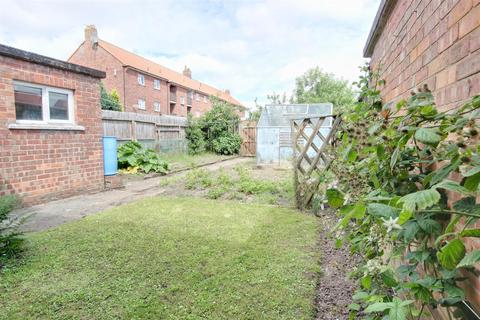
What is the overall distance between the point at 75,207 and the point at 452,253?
5.86m

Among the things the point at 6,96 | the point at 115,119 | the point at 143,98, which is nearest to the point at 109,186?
the point at 6,96

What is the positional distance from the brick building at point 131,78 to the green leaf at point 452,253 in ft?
61.1

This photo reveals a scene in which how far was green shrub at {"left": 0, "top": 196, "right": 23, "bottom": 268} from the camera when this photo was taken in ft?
9.44

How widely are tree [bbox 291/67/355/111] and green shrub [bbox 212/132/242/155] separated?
2208cm

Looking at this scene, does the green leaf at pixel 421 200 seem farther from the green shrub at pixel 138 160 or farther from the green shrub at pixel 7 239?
the green shrub at pixel 138 160

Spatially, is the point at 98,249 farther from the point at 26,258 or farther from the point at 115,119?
the point at 115,119

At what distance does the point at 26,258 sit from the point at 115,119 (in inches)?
301

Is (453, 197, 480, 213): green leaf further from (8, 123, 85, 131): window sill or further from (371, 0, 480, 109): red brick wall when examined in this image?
(8, 123, 85, 131): window sill

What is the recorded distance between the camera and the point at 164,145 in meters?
12.6

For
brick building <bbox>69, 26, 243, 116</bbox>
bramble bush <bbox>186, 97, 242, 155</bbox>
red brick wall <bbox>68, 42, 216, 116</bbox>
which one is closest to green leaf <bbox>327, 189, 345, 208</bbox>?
bramble bush <bbox>186, 97, 242, 155</bbox>

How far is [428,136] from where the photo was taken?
928 mm

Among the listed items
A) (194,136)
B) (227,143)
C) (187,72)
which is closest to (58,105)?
(194,136)

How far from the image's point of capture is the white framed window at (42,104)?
199 inches

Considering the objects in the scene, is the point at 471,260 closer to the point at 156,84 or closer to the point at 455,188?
the point at 455,188
